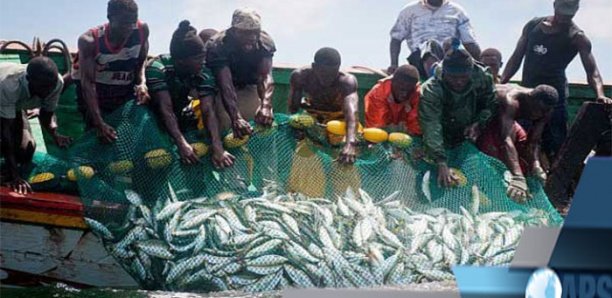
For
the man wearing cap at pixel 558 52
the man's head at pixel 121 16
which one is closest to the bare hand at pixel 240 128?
the man's head at pixel 121 16

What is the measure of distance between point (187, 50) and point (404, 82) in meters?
2.09

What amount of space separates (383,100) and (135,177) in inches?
97.7

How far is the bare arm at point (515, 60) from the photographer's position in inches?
379

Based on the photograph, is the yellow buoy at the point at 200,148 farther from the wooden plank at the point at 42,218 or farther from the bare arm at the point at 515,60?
the bare arm at the point at 515,60

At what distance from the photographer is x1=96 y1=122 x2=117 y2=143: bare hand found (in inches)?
298

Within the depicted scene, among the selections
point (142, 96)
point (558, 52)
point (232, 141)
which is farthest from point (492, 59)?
point (142, 96)

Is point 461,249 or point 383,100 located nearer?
point 461,249

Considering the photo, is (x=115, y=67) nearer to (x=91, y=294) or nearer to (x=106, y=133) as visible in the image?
(x=106, y=133)

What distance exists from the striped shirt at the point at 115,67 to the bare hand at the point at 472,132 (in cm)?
307

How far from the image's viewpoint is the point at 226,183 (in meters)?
7.80

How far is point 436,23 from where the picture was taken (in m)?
9.57

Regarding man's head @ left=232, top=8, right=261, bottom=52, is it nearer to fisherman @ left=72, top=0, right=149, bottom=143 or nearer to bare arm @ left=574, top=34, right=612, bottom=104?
fisherman @ left=72, top=0, right=149, bottom=143

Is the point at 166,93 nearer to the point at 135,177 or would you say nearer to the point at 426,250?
the point at 135,177

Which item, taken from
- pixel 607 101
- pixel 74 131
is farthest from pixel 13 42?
pixel 607 101
